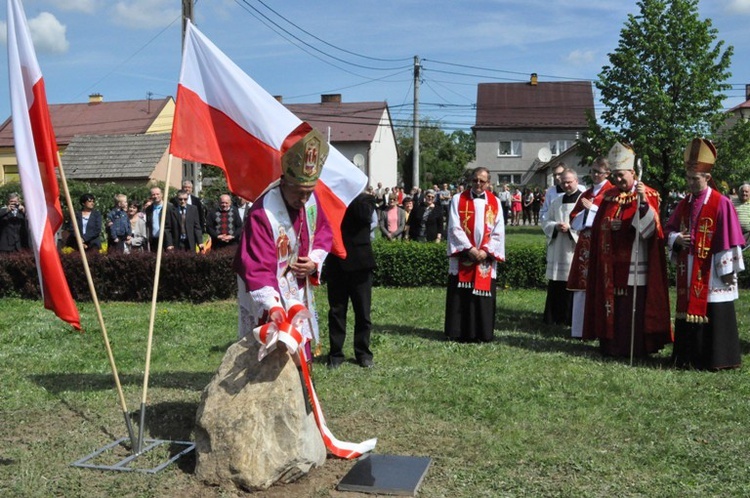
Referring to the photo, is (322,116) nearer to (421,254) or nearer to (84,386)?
(421,254)

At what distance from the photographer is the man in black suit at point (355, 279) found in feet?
27.7

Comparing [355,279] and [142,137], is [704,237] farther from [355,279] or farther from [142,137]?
[142,137]

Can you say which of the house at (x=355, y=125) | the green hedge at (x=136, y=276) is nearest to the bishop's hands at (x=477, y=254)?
the green hedge at (x=136, y=276)

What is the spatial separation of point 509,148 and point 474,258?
55.7m

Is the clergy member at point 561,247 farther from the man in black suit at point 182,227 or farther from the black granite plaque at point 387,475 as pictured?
the man in black suit at point 182,227

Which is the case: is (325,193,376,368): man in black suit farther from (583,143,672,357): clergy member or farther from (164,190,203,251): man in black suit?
(164,190,203,251): man in black suit

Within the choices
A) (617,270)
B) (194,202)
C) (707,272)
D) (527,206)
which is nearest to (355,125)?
(527,206)

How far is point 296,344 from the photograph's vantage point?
5176 millimetres

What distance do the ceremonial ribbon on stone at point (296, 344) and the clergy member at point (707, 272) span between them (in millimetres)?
4206

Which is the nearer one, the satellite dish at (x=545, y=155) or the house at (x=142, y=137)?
the house at (x=142, y=137)

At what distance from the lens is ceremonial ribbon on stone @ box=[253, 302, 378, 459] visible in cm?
517

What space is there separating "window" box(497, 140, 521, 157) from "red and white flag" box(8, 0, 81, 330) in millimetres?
60216

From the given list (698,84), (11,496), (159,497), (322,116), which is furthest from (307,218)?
(322,116)

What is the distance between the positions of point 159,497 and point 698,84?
86.5 feet
